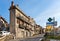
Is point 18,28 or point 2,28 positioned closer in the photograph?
point 18,28

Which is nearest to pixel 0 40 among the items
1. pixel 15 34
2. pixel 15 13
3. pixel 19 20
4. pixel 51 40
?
pixel 51 40

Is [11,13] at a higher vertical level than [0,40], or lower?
higher

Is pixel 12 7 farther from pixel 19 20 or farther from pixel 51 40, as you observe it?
pixel 51 40

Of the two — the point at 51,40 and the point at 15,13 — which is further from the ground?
the point at 15,13

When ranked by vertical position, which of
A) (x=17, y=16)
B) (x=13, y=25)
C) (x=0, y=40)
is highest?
(x=17, y=16)

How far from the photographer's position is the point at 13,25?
169ft

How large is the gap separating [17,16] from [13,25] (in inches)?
174

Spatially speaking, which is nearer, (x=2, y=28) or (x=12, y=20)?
(x=12, y=20)

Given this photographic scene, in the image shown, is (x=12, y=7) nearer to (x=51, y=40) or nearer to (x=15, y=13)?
(x=15, y=13)

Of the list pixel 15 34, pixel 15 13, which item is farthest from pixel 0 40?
pixel 15 13

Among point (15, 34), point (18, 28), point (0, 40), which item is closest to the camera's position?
point (0, 40)

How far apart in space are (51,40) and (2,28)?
118 feet

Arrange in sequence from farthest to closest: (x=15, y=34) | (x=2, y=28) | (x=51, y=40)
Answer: (x=2, y=28) → (x=15, y=34) → (x=51, y=40)

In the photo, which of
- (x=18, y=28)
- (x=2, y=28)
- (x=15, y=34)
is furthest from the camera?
(x=2, y=28)
